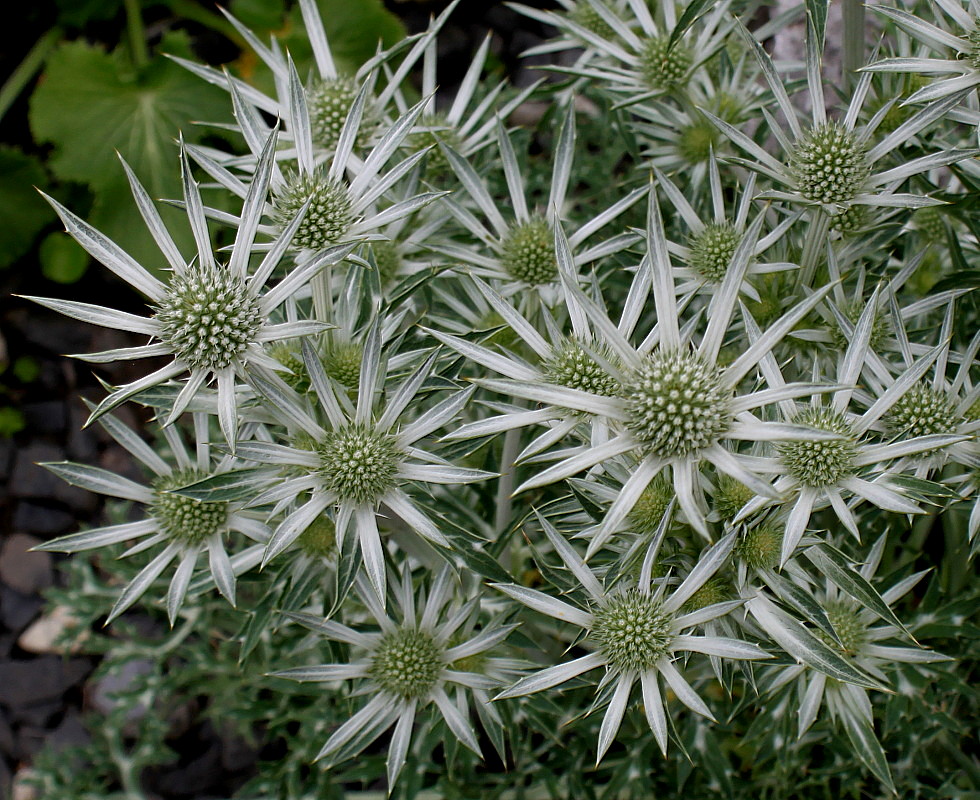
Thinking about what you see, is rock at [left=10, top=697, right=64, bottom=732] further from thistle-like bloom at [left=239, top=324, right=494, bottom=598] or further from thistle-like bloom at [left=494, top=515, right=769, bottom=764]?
thistle-like bloom at [left=494, top=515, right=769, bottom=764]

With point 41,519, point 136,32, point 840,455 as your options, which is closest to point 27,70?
point 136,32

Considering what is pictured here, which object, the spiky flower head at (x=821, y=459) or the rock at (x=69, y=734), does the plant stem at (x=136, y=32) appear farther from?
the spiky flower head at (x=821, y=459)

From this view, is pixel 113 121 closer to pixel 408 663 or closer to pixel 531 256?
pixel 531 256

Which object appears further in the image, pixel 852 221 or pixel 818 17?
pixel 852 221

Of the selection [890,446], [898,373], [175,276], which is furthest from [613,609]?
[175,276]

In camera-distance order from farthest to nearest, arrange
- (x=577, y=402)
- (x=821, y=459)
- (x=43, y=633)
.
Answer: (x=43, y=633) → (x=821, y=459) → (x=577, y=402)

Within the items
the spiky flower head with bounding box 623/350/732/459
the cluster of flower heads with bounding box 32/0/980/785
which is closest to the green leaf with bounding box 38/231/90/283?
the cluster of flower heads with bounding box 32/0/980/785
